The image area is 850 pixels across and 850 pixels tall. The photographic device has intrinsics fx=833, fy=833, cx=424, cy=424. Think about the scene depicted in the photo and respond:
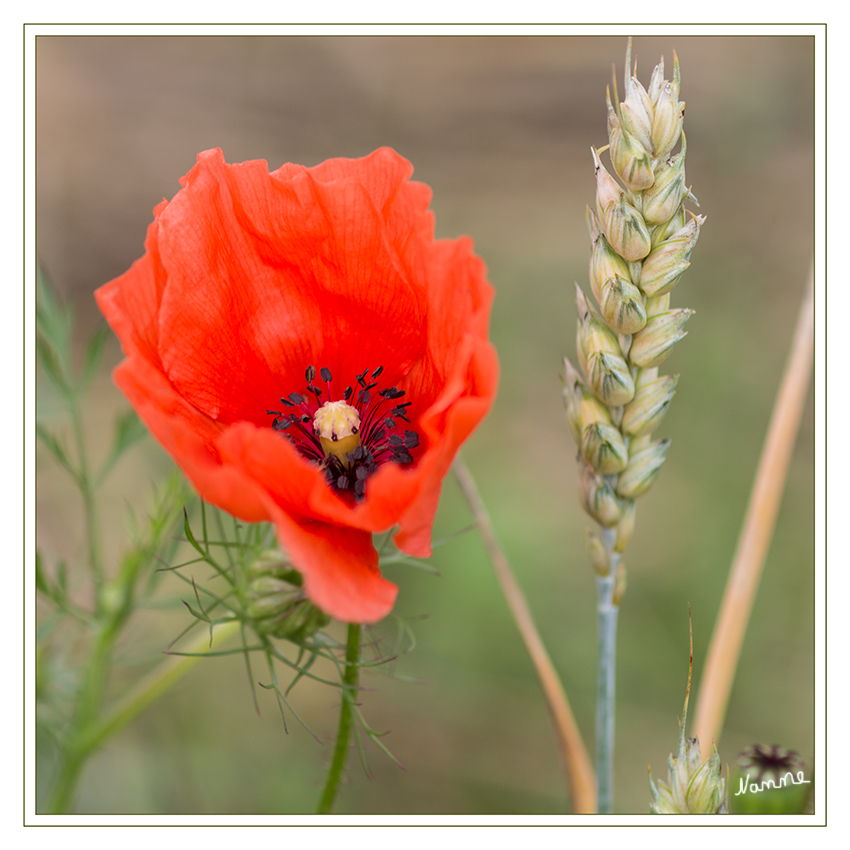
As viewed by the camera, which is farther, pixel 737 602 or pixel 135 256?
pixel 135 256

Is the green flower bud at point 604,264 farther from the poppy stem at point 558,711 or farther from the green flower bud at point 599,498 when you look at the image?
the poppy stem at point 558,711

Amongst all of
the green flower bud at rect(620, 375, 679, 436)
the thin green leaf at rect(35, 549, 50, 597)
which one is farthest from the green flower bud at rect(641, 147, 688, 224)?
the thin green leaf at rect(35, 549, 50, 597)

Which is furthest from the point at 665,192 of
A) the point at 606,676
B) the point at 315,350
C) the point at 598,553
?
the point at 606,676

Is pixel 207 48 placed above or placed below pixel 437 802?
above

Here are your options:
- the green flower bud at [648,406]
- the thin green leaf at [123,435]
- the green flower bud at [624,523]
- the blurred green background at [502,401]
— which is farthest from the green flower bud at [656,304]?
the thin green leaf at [123,435]

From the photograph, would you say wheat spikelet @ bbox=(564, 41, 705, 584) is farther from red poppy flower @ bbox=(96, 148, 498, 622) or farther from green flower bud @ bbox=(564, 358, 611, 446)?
red poppy flower @ bbox=(96, 148, 498, 622)

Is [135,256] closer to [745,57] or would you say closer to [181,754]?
[181,754]
